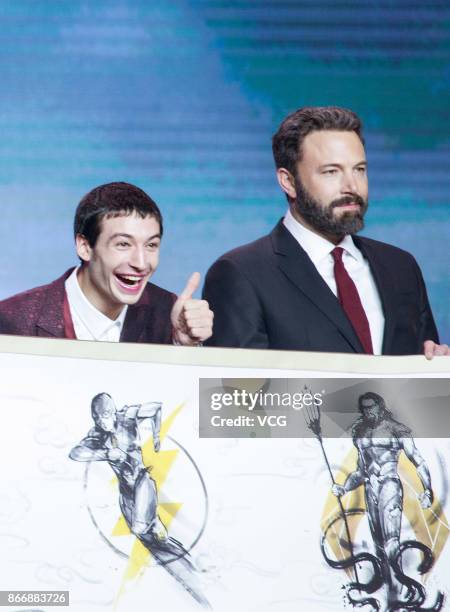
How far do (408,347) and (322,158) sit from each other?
2.04 feet

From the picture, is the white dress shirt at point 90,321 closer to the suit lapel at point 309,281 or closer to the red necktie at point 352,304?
the suit lapel at point 309,281

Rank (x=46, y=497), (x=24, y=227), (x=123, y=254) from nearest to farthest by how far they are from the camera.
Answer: (x=46, y=497), (x=123, y=254), (x=24, y=227)

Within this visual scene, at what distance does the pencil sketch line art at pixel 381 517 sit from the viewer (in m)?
2.38

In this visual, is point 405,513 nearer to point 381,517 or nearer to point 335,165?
point 381,517

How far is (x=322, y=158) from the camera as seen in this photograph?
9.91 ft

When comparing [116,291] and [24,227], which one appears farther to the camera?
[24,227]

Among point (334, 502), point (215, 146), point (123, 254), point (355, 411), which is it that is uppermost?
point (215, 146)

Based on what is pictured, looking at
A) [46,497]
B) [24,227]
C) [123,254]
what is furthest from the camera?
[24,227]

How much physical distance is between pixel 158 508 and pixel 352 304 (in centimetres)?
91

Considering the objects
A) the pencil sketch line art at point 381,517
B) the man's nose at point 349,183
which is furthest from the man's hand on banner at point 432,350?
the man's nose at point 349,183

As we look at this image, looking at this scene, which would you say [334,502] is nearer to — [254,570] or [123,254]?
[254,570]

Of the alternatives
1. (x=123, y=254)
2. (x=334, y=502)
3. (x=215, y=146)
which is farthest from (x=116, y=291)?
(x=334, y=502)

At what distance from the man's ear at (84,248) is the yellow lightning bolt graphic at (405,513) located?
3.43ft

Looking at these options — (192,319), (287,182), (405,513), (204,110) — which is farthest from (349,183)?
(405,513)
